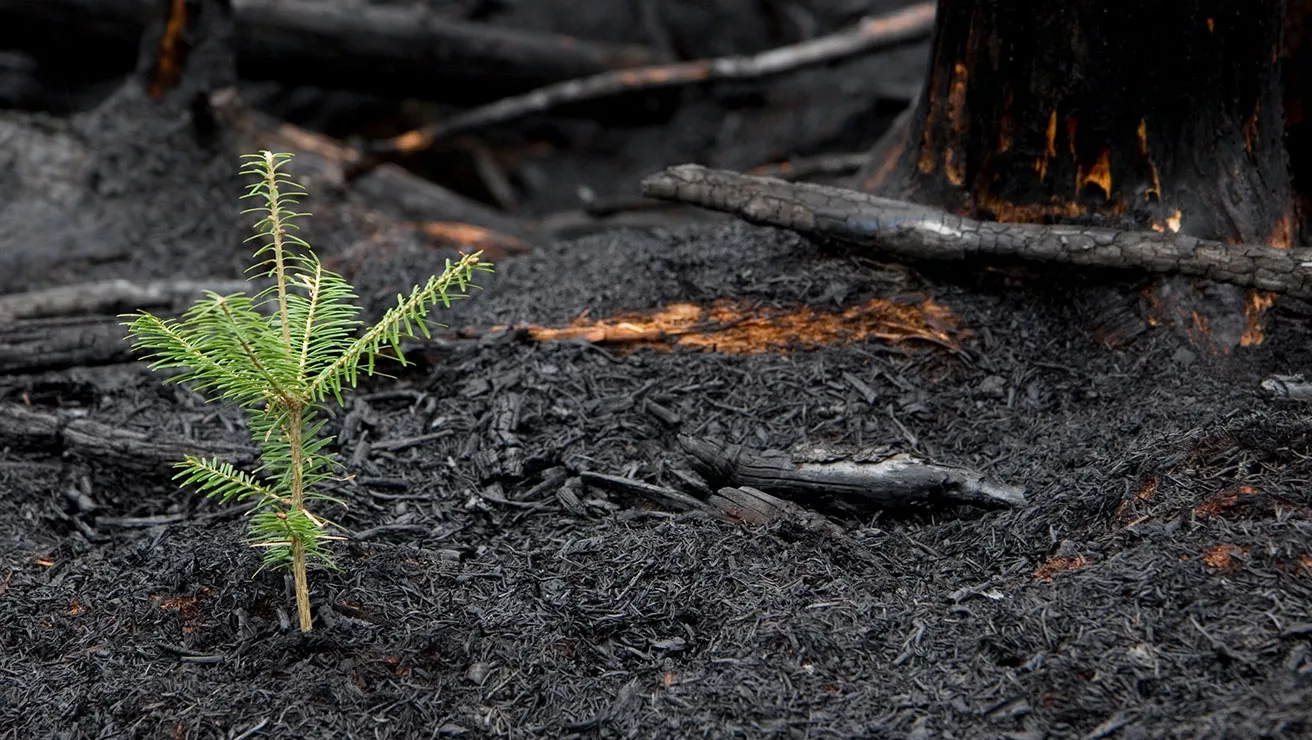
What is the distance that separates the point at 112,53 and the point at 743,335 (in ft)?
20.2

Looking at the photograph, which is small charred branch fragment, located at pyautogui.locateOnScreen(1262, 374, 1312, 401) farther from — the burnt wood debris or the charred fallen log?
the charred fallen log

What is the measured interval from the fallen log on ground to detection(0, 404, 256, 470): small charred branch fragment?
464 cm

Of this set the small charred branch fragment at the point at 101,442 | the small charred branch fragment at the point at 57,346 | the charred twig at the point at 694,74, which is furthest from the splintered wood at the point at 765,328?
the charred twig at the point at 694,74

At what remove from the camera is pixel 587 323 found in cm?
394

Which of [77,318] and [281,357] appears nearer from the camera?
[281,357]

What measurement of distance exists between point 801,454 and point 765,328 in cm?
72

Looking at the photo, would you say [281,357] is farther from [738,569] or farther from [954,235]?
[954,235]

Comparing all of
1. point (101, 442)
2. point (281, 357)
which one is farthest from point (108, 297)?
point (281, 357)

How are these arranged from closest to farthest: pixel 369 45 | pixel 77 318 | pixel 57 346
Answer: pixel 57 346
pixel 77 318
pixel 369 45

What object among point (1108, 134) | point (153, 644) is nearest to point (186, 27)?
point (153, 644)

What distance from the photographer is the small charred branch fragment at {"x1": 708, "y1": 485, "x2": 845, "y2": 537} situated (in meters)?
2.99

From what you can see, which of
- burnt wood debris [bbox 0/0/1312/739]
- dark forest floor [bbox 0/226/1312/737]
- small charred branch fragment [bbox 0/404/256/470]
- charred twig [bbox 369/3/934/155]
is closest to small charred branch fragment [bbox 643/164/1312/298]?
burnt wood debris [bbox 0/0/1312/739]

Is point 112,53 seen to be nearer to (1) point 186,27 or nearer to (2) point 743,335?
(1) point 186,27

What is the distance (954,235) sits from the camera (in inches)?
143
